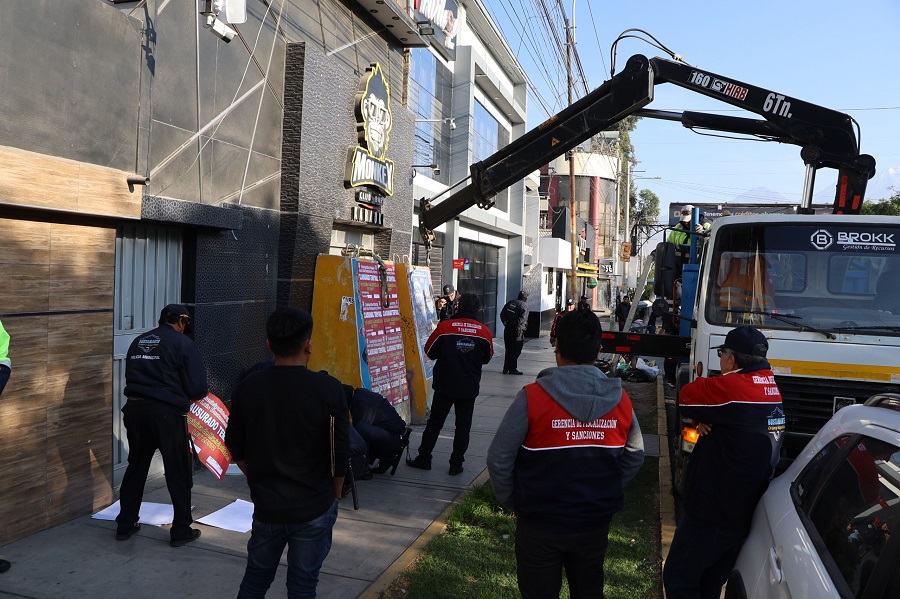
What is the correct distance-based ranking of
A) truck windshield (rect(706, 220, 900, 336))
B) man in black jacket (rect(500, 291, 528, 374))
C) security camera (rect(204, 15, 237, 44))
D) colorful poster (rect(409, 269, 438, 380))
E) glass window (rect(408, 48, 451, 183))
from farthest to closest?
glass window (rect(408, 48, 451, 183)) → man in black jacket (rect(500, 291, 528, 374)) → colorful poster (rect(409, 269, 438, 380)) → security camera (rect(204, 15, 237, 44)) → truck windshield (rect(706, 220, 900, 336))

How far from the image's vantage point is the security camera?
21.4ft

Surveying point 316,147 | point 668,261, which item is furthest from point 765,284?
point 316,147

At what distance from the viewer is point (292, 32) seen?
8.84 metres

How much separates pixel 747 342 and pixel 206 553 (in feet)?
12.6

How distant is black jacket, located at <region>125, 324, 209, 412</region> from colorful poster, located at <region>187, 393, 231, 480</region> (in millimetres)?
312

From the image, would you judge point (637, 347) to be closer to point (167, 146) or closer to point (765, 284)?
point (765, 284)

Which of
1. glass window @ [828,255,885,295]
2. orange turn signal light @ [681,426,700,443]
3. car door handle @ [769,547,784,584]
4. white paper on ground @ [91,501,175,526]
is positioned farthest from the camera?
glass window @ [828,255,885,295]

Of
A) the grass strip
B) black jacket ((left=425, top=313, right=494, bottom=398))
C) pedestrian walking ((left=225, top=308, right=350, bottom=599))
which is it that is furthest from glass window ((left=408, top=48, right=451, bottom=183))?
pedestrian walking ((left=225, top=308, right=350, bottom=599))

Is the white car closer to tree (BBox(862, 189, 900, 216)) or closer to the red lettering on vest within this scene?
the red lettering on vest

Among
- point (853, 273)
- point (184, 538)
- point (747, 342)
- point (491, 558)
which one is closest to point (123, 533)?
point (184, 538)

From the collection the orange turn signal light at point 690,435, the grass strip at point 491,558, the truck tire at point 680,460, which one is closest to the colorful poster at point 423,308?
the truck tire at point 680,460

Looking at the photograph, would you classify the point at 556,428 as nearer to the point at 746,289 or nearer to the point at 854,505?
the point at 854,505

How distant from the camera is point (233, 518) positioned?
5852mm

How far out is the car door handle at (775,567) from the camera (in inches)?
109
